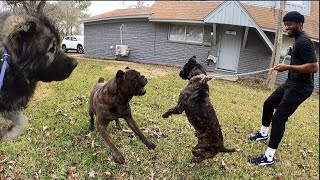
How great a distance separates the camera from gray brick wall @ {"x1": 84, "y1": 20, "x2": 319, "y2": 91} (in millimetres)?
17875

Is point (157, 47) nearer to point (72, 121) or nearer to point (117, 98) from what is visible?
point (72, 121)

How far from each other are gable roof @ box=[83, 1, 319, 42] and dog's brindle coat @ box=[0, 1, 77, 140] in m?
14.9

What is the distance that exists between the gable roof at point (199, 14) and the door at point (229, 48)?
1.36 meters

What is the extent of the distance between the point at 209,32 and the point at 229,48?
156cm

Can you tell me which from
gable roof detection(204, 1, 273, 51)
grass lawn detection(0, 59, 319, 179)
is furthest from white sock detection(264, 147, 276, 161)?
gable roof detection(204, 1, 273, 51)

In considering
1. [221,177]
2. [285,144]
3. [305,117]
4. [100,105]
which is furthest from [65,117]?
[305,117]

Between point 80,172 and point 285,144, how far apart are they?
4371 millimetres

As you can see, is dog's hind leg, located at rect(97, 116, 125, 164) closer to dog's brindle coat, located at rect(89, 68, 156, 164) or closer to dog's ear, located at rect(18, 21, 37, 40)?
dog's brindle coat, located at rect(89, 68, 156, 164)

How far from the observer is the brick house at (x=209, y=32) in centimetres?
1692

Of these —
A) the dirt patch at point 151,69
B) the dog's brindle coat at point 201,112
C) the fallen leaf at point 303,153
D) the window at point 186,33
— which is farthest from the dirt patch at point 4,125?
the window at point 186,33

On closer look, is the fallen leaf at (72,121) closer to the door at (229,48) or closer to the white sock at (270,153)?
the white sock at (270,153)

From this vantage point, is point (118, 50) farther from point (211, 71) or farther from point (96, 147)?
point (96, 147)

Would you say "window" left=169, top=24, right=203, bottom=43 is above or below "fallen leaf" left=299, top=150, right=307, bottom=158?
above

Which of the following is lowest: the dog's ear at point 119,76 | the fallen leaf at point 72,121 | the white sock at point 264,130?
the white sock at point 264,130
